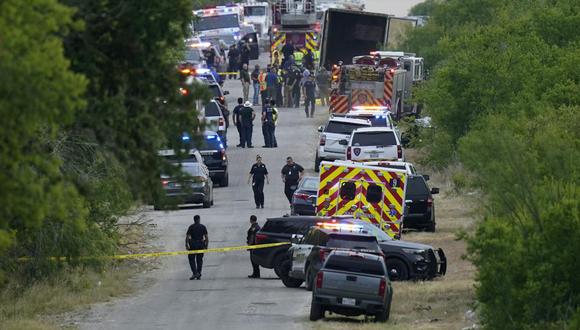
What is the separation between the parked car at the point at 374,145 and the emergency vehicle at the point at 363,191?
919 cm

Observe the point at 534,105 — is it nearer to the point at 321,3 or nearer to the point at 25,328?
the point at 25,328

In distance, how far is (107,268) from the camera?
30469mm

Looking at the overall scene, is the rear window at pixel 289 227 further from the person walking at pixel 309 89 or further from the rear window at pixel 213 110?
the person walking at pixel 309 89

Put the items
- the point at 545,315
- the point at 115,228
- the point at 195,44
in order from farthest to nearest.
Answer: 1. the point at 195,44
2. the point at 115,228
3. the point at 545,315

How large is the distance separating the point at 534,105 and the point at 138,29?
64.9 ft

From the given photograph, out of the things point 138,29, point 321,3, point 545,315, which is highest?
point 138,29

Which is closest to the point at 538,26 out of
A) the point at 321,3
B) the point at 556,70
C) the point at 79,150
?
the point at 556,70

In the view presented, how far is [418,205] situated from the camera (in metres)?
36.0

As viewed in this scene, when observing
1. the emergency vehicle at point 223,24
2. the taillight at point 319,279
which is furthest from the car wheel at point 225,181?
the emergency vehicle at point 223,24

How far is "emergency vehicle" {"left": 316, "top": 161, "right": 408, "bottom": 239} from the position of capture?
32.8 metres

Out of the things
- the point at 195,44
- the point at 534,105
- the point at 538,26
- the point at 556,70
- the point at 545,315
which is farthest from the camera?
the point at 195,44

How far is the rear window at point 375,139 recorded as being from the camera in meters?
42.8

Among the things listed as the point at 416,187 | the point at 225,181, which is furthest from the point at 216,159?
the point at 416,187

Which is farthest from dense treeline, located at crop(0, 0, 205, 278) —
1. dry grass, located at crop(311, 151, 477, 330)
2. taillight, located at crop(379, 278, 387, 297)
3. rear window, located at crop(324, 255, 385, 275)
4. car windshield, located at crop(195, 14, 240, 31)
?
car windshield, located at crop(195, 14, 240, 31)
